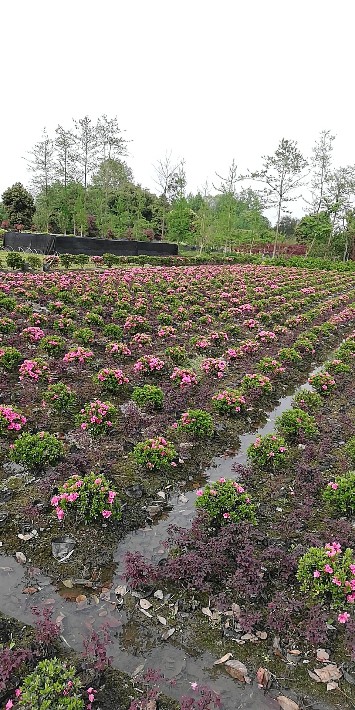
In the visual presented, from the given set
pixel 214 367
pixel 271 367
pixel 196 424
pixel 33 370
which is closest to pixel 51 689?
pixel 196 424

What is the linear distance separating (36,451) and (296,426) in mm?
3252

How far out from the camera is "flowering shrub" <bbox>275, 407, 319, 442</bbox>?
617cm

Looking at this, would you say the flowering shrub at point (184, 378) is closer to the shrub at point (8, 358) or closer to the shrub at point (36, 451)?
the shrub at point (8, 358)

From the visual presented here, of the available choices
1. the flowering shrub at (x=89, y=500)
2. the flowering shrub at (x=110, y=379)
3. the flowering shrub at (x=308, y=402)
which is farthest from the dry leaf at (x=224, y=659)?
the flowering shrub at (x=308, y=402)

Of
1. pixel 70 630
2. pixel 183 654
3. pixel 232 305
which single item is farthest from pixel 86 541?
pixel 232 305

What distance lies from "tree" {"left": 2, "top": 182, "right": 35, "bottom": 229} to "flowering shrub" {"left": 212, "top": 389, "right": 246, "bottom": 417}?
37355mm

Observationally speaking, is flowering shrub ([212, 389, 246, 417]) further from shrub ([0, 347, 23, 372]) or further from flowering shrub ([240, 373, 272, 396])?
shrub ([0, 347, 23, 372])

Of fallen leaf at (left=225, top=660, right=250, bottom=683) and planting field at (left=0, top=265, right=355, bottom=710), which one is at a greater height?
planting field at (left=0, top=265, right=355, bottom=710)

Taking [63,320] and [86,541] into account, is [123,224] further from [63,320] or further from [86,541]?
[86,541]

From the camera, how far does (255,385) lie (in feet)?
24.8

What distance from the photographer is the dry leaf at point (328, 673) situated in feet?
9.75

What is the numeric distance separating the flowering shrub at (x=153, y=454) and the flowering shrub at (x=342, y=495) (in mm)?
1654

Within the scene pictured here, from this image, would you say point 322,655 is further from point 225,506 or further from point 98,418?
point 98,418

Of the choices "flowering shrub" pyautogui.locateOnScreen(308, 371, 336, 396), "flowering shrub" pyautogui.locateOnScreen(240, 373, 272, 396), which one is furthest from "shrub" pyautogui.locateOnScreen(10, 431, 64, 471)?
"flowering shrub" pyautogui.locateOnScreen(308, 371, 336, 396)
